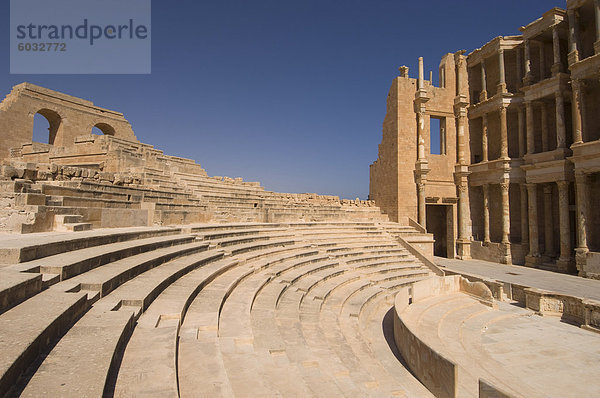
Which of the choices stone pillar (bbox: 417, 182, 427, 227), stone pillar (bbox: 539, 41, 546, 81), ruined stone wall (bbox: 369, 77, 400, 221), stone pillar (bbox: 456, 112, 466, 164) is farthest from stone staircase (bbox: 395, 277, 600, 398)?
stone pillar (bbox: 539, 41, 546, 81)

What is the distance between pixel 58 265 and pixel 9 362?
86.7 inches

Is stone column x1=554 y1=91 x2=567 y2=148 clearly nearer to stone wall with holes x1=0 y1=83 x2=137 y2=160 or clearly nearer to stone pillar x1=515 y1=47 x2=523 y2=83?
stone pillar x1=515 y1=47 x2=523 y2=83

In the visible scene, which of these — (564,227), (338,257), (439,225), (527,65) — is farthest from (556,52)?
(338,257)

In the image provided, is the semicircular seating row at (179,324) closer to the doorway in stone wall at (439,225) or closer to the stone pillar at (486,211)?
the stone pillar at (486,211)

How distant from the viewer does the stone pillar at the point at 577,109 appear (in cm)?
A: 1485

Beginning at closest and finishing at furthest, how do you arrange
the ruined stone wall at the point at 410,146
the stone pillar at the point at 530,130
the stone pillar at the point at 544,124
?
the stone pillar at the point at 530,130 → the stone pillar at the point at 544,124 → the ruined stone wall at the point at 410,146

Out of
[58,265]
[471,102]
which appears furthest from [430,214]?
[58,265]

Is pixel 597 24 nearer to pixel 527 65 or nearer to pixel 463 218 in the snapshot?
pixel 527 65

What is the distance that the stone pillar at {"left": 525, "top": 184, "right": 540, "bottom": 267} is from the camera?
16.7 metres

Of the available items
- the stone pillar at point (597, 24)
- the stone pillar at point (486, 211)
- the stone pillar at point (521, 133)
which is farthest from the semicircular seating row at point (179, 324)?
the stone pillar at point (597, 24)

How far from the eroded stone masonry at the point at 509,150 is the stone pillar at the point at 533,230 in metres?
0.05

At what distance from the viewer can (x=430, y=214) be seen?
2259 cm

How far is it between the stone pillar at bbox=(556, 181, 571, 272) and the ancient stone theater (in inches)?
3.1

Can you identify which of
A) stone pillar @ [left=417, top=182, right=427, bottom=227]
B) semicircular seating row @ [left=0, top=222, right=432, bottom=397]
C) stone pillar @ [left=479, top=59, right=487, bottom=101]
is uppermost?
stone pillar @ [left=479, top=59, right=487, bottom=101]
